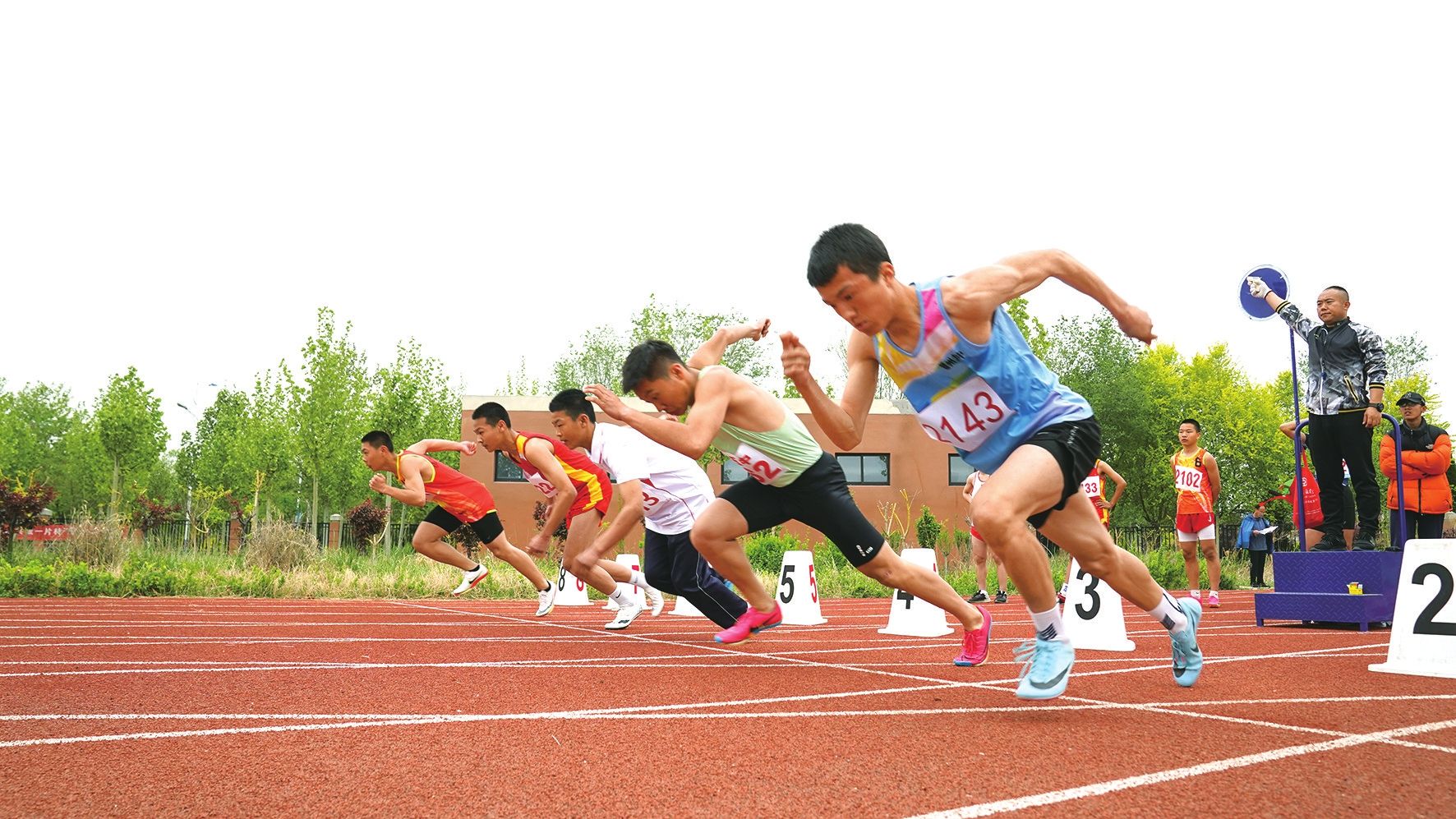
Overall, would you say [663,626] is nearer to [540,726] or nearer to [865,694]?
[865,694]

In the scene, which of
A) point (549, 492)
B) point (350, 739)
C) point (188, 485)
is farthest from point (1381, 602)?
point (188, 485)

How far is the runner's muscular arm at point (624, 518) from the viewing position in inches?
288

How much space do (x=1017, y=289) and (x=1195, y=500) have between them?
7.48 metres

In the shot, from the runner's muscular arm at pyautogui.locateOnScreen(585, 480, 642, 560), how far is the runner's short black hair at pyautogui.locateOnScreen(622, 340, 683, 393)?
205cm

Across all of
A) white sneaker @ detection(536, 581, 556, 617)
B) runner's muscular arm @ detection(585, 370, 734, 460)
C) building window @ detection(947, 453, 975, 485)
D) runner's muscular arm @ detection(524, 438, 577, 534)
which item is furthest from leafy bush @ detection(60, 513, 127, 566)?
building window @ detection(947, 453, 975, 485)

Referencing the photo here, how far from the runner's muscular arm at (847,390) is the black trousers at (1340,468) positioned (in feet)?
15.7

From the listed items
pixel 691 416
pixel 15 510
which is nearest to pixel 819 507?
pixel 691 416

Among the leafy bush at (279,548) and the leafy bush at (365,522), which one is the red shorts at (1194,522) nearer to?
the leafy bush at (279,548)

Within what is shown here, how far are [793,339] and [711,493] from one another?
138 inches

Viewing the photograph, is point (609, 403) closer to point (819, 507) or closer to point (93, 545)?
point (819, 507)

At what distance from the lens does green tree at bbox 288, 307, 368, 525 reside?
27.8 meters

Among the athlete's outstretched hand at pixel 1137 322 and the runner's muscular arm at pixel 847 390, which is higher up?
the athlete's outstretched hand at pixel 1137 322

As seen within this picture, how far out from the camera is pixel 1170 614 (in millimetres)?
4203

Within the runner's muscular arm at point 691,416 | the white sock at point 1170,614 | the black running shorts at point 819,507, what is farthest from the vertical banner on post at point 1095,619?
the runner's muscular arm at point 691,416
